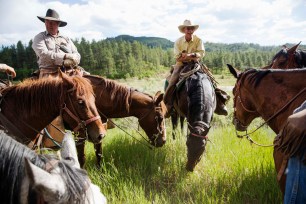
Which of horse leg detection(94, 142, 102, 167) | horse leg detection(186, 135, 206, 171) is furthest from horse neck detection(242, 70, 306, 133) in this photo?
horse leg detection(94, 142, 102, 167)

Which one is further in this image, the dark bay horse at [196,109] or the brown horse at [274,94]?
the dark bay horse at [196,109]

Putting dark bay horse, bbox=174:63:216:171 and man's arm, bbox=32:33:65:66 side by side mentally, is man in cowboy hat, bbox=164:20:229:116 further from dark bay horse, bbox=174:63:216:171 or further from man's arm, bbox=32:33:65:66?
man's arm, bbox=32:33:65:66

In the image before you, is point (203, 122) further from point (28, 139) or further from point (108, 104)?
point (28, 139)

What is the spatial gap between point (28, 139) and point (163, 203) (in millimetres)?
2012

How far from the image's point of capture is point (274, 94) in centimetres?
295

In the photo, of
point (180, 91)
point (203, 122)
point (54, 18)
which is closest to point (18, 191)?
point (203, 122)

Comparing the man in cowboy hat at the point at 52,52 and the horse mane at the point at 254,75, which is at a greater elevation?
the man in cowboy hat at the point at 52,52

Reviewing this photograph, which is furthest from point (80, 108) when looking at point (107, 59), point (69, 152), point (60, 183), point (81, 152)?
point (107, 59)

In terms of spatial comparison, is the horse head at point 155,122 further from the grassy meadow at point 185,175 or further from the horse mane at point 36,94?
the horse mane at point 36,94

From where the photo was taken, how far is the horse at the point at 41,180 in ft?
4.32

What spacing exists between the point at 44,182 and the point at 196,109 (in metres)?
3.40

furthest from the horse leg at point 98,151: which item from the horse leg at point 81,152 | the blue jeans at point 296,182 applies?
the blue jeans at point 296,182

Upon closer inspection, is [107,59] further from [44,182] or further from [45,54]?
[44,182]

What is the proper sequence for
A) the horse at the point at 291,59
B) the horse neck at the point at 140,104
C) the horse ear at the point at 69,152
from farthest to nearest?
the horse at the point at 291,59, the horse neck at the point at 140,104, the horse ear at the point at 69,152
